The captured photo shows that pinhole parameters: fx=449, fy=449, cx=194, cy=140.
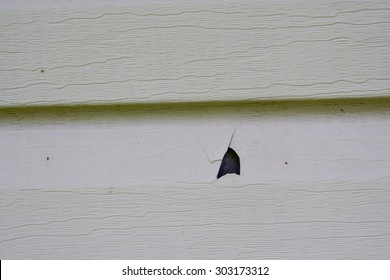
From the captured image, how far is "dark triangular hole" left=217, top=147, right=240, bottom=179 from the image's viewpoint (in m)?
0.65

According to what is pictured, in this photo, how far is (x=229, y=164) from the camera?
0.65 m

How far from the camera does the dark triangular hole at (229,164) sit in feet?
2.13

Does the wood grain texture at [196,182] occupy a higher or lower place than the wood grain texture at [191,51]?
lower

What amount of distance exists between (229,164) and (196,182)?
5 cm

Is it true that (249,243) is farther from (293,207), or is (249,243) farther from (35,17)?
(35,17)

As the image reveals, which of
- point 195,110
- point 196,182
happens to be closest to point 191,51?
point 195,110

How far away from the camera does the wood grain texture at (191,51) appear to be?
0.63 meters

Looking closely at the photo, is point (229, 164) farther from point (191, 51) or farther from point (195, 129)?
point (191, 51)

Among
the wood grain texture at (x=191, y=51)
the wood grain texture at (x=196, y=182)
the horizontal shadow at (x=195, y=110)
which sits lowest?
the wood grain texture at (x=196, y=182)

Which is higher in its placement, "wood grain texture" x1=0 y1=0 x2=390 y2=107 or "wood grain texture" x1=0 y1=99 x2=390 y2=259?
"wood grain texture" x1=0 y1=0 x2=390 y2=107

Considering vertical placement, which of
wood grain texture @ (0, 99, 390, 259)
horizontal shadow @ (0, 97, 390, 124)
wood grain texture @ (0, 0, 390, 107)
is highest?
wood grain texture @ (0, 0, 390, 107)

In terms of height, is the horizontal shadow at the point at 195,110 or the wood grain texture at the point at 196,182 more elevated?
the horizontal shadow at the point at 195,110

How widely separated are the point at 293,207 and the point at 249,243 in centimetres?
8

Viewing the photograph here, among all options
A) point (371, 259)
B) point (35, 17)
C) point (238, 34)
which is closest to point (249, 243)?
point (371, 259)
